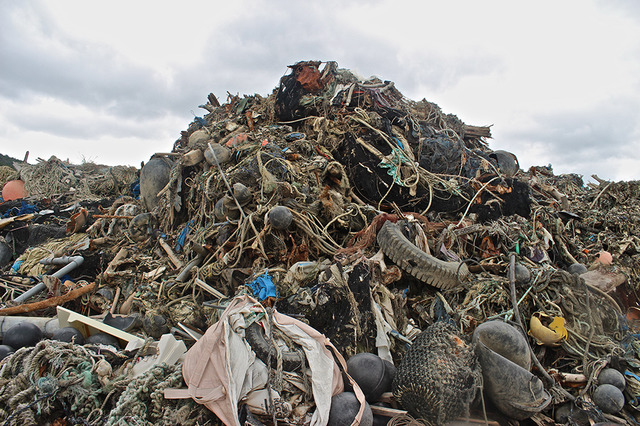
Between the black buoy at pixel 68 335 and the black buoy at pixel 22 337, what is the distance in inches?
5.4

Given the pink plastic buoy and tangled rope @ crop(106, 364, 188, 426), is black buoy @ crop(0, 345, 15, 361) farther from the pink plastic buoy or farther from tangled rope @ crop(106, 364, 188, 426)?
the pink plastic buoy

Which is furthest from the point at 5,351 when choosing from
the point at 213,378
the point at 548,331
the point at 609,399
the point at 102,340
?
the point at 609,399

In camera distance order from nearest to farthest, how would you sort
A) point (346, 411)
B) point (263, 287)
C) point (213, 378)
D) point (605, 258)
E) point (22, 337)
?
point (346, 411) → point (213, 378) → point (22, 337) → point (263, 287) → point (605, 258)

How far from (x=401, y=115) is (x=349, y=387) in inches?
192

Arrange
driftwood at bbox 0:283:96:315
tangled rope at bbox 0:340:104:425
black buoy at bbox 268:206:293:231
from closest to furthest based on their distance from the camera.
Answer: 1. tangled rope at bbox 0:340:104:425
2. driftwood at bbox 0:283:96:315
3. black buoy at bbox 268:206:293:231

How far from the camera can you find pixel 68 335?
3.01m

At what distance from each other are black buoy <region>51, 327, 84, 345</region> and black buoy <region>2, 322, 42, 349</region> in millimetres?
137

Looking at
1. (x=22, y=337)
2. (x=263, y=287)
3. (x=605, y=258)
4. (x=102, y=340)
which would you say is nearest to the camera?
(x=22, y=337)

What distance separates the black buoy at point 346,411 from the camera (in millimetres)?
2150

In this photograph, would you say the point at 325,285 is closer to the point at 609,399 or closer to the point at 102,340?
the point at 102,340

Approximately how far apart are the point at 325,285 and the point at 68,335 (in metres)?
2.08

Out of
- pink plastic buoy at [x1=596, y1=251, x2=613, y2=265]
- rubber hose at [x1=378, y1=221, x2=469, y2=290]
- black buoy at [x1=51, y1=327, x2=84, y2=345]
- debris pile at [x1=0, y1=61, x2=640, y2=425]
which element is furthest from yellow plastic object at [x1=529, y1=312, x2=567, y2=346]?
black buoy at [x1=51, y1=327, x2=84, y2=345]

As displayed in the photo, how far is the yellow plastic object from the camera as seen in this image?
117 inches

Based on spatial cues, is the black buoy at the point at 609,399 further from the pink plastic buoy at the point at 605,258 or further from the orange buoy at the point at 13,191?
the orange buoy at the point at 13,191
